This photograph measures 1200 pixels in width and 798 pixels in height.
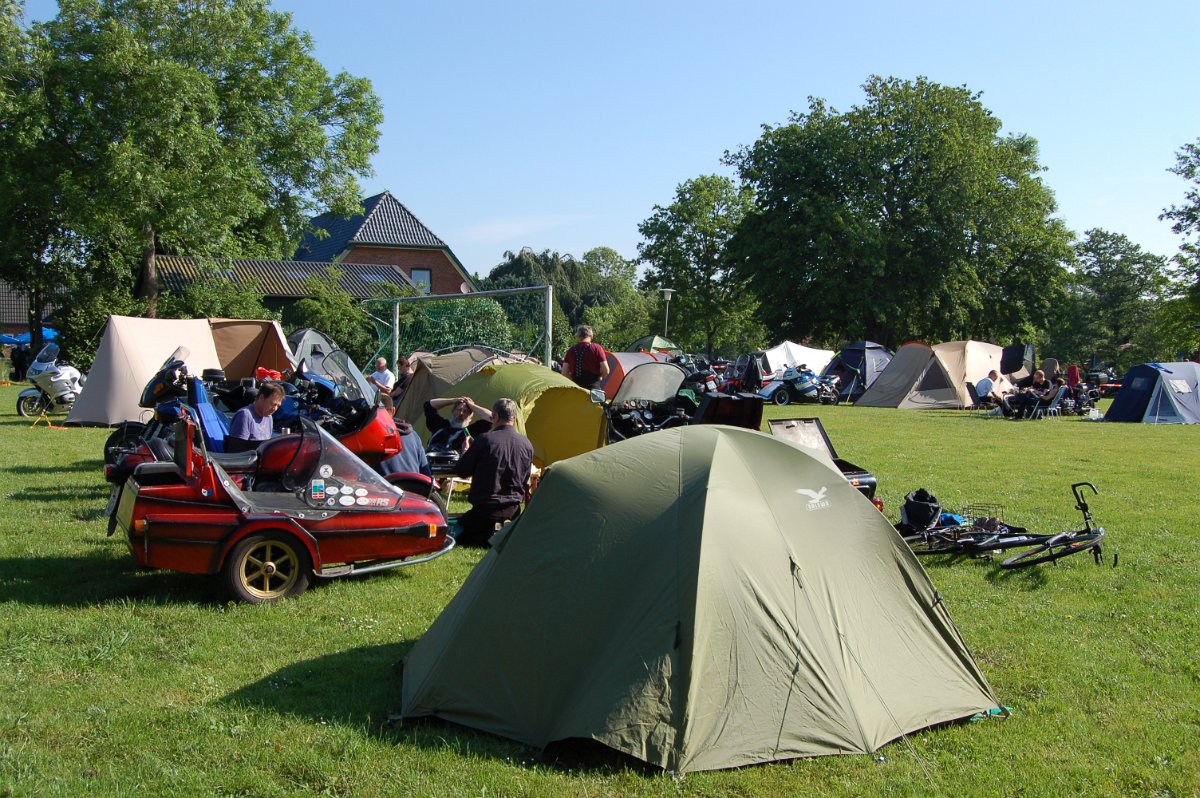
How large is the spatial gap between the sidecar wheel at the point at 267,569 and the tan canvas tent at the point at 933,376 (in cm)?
2280

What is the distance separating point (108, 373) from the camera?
57.9 feet

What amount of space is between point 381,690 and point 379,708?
0.77ft

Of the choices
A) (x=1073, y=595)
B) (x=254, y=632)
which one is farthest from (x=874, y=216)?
(x=254, y=632)

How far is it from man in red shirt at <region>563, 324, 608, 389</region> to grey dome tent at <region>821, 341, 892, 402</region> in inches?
743

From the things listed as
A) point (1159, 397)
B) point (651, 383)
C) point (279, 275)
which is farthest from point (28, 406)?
point (1159, 397)

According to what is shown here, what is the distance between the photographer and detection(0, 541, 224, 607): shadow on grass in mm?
6512

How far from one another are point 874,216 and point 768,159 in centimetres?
508

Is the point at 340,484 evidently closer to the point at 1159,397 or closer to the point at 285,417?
the point at 285,417

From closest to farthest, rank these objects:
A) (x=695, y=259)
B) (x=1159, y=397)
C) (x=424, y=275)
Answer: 1. (x=1159, y=397)
2. (x=424, y=275)
3. (x=695, y=259)

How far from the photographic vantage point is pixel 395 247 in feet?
157

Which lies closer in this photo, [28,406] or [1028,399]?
[28,406]

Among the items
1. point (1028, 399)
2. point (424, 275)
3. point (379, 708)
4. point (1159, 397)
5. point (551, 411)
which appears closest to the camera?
point (379, 708)

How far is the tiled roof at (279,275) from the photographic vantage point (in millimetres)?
34375

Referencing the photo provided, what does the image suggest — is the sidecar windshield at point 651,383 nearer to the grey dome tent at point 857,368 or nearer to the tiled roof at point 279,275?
the grey dome tent at point 857,368
